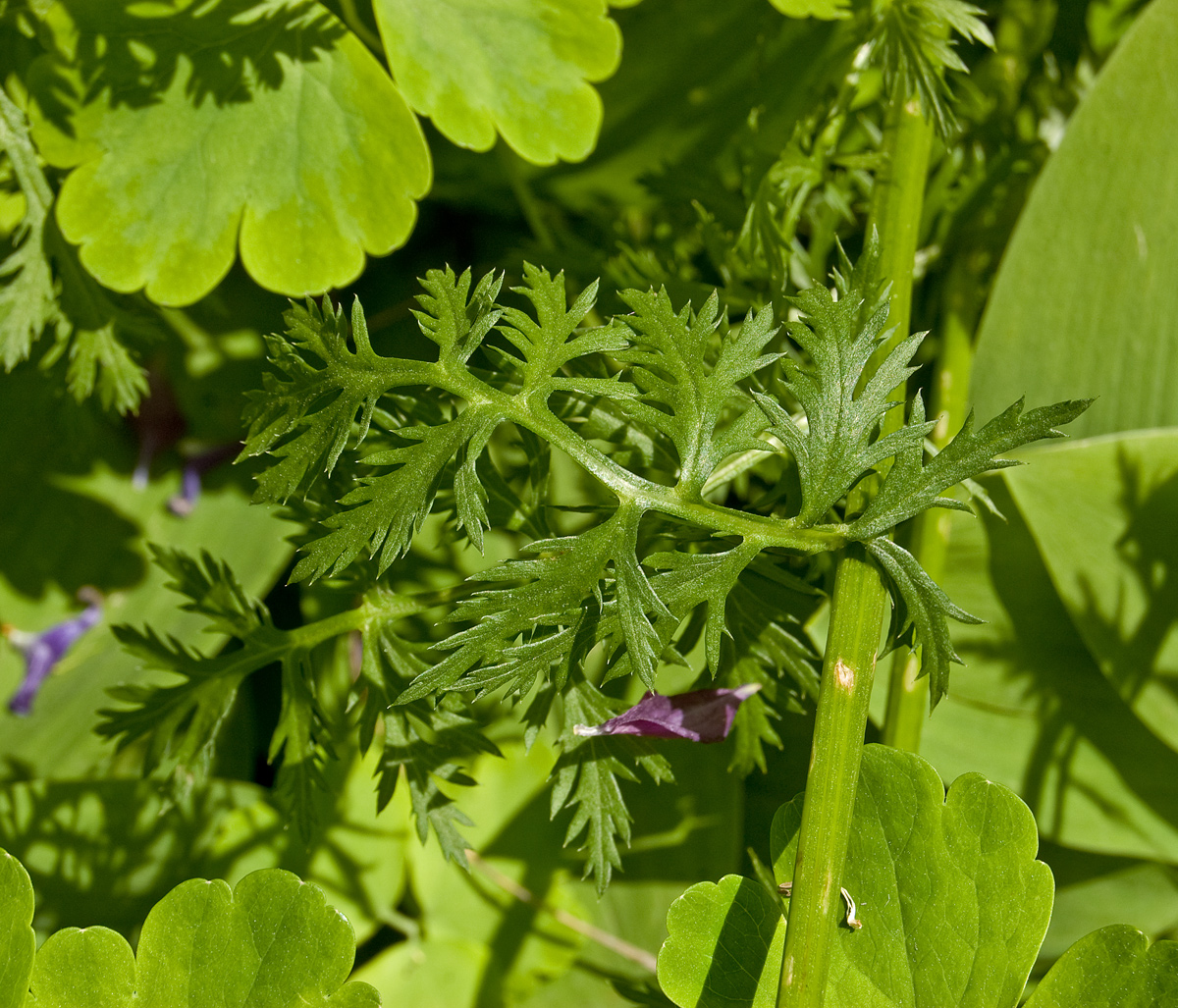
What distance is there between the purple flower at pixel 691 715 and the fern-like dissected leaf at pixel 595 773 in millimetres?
14

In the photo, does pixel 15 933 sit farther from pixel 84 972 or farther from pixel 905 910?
pixel 905 910

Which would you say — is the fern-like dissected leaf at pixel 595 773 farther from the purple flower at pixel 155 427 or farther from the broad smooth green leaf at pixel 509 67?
the purple flower at pixel 155 427

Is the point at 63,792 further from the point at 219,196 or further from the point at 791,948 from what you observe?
the point at 791,948

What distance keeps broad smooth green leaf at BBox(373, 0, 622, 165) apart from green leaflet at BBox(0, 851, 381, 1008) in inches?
18.8

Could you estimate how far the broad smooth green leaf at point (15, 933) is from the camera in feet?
1.61

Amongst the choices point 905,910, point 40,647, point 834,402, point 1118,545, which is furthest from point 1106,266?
point 40,647

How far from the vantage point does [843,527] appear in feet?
1.53

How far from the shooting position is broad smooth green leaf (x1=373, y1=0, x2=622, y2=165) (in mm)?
638

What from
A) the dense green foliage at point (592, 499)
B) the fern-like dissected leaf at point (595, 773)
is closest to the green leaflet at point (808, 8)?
the dense green foliage at point (592, 499)

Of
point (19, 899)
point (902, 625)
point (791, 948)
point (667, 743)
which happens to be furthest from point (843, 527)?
point (19, 899)

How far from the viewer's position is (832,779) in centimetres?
46

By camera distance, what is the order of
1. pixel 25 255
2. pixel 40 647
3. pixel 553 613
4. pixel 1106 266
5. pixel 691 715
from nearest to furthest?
pixel 553 613, pixel 691 715, pixel 25 255, pixel 1106 266, pixel 40 647

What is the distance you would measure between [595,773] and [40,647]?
606mm

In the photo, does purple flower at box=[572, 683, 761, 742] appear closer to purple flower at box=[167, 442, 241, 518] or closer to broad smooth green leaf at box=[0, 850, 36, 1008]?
broad smooth green leaf at box=[0, 850, 36, 1008]
